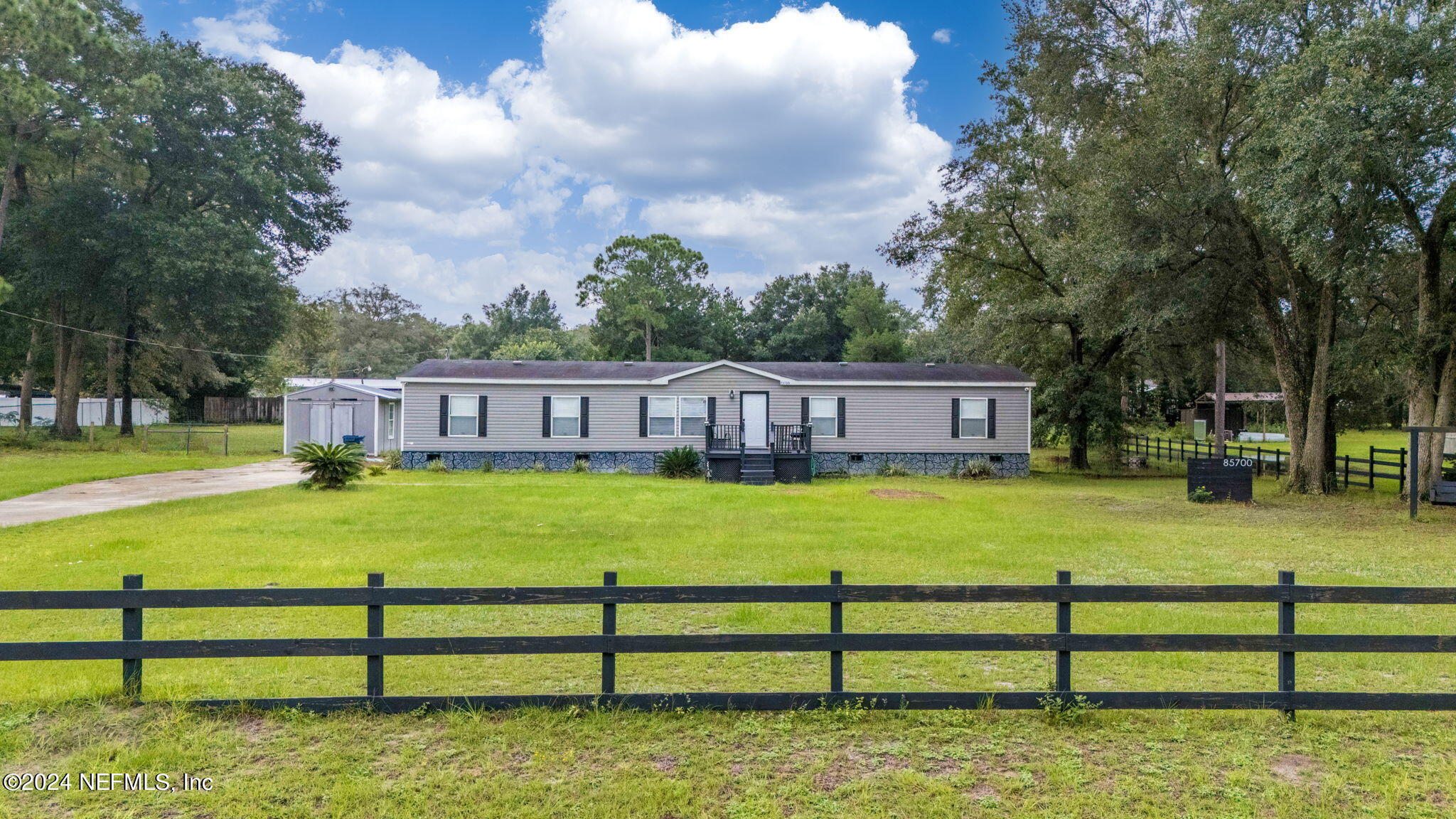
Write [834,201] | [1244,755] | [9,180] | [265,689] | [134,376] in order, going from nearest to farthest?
[1244,755] → [265,689] → [9,180] → [834,201] → [134,376]

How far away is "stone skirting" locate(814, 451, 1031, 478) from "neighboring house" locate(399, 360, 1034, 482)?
0.03m

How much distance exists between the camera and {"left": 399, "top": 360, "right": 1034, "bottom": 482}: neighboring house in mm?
23031

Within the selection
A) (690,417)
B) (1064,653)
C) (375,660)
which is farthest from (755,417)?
(375,660)

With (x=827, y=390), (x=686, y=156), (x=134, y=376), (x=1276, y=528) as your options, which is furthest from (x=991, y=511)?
(x=134, y=376)

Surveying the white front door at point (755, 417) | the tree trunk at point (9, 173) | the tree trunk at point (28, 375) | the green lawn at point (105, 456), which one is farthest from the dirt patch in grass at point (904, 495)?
the tree trunk at point (28, 375)

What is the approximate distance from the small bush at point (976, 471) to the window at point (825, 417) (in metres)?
3.80

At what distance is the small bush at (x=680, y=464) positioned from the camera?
21984mm

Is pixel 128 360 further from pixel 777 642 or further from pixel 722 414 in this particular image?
pixel 777 642

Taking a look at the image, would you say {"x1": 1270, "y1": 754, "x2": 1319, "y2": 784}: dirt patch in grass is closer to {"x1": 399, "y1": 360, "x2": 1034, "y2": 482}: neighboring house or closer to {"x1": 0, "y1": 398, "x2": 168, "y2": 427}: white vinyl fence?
{"x1": 399, "y1": 360, "x2": 1034, "y2": 482}: neighboring house

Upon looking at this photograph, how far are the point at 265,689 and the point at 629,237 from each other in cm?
4438

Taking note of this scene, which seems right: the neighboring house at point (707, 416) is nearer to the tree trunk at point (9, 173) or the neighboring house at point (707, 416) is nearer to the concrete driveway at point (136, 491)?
the concrete driveway at point (136, 491)

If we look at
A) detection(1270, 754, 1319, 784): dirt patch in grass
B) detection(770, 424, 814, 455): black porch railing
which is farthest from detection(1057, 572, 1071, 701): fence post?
detection(770, 424, 814, 455): black porch railing

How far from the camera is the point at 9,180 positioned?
1043 inches

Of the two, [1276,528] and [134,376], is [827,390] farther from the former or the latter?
[134,376]
